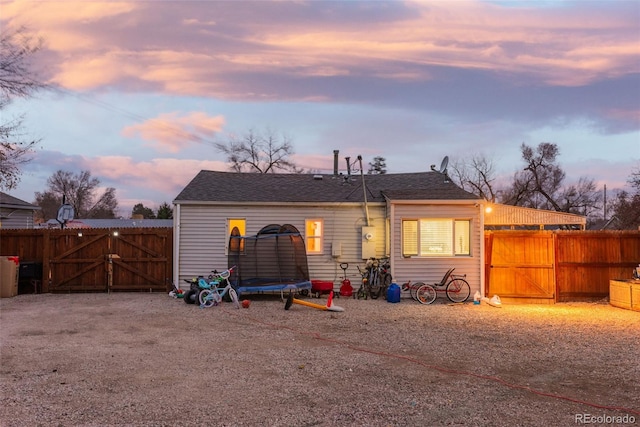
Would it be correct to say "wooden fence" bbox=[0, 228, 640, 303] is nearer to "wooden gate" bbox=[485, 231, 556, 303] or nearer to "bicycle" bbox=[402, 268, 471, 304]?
"wooden gate" bbox=[485, 231, 556, 303]

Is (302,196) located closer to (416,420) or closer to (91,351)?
(91,351)

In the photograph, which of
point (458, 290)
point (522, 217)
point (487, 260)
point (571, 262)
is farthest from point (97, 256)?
point (522, 217)

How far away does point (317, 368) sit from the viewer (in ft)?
19.4

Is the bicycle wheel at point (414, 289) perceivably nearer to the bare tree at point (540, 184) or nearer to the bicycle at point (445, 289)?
the bicycle at point (445, 289)

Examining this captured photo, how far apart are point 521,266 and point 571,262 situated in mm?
1356

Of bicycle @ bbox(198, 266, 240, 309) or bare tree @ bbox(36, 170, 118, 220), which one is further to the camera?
bare tree @ bbox(36, 170, 118, 220)

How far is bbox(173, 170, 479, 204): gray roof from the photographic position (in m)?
13.7

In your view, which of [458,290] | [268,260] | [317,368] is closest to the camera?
[317,368]

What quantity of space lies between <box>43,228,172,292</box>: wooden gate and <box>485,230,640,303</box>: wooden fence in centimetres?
1075

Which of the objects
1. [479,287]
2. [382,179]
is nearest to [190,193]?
[382,179]

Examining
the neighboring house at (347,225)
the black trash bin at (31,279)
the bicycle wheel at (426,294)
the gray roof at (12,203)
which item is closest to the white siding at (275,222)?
the neighboring house at (347,225)

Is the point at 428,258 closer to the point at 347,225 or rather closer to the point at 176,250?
the point at 347,225

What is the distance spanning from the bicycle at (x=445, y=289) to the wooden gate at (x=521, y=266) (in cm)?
70
